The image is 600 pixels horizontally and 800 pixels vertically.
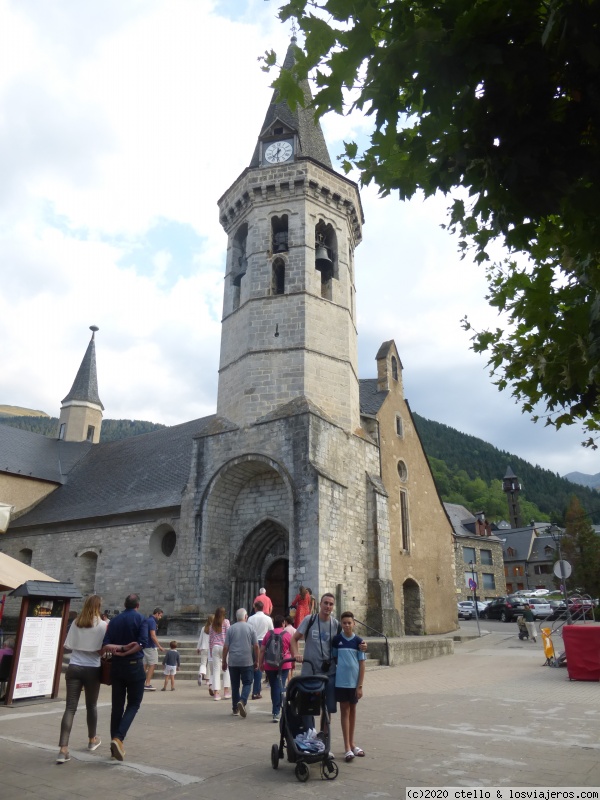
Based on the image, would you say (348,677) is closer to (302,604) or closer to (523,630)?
(302,604)

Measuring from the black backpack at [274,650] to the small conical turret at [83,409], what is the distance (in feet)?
109

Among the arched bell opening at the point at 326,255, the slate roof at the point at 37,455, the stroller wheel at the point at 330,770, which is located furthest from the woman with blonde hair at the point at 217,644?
the slate roof at the point at 37,455

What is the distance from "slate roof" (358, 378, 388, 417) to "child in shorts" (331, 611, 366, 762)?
50.1 ft

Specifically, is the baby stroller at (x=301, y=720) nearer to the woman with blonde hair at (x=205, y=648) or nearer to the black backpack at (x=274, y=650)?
the black backpack at (x=274, y=650)

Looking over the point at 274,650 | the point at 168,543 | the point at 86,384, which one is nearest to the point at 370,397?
the point at 168,543

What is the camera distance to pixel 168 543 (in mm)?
21656

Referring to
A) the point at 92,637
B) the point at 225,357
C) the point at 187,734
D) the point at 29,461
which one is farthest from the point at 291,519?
the point at 29,461

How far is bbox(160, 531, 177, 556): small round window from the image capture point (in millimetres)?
21484

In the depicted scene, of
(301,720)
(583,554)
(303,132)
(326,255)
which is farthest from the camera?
(583,554)

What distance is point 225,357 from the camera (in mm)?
20484

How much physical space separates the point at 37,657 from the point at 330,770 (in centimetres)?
650

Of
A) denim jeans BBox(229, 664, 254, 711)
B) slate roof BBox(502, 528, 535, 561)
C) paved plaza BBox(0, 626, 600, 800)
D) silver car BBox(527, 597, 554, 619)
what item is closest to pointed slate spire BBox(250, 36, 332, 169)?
denim jeans BBox(229, 664, 254, 711)

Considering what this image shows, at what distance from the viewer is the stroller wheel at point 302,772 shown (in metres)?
4.89

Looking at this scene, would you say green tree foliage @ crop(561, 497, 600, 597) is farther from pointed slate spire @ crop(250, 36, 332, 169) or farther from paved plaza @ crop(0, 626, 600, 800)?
paved plaza @ crop(0, 626, 600, 800)
